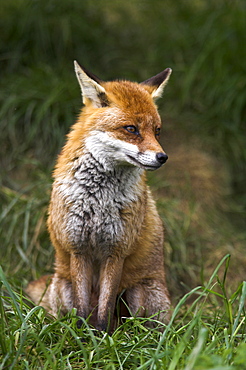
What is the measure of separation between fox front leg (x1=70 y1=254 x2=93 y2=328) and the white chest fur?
132mm

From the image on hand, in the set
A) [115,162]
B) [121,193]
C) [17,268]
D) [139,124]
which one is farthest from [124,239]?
[17,268]

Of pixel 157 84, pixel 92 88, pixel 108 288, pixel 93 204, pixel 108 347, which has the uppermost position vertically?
pixel 157 84

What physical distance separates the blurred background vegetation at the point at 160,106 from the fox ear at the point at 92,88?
252 cm

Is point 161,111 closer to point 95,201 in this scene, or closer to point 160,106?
point 160,106

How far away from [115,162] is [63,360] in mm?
1660

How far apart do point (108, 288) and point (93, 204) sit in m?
0.76

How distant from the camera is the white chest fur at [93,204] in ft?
13.9

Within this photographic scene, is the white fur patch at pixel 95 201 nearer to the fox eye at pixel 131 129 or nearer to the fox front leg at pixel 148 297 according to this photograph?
the fox eye at pixel 131 129

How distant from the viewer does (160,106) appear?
8180mm

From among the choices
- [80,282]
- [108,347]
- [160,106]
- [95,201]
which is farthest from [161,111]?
[108,347]

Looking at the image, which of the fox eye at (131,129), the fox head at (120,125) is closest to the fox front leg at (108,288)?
the fox head at (120,125)

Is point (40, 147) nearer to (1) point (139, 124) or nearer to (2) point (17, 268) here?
(2) point (17, 268)

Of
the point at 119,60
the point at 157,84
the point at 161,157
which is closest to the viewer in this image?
the point at 161,157

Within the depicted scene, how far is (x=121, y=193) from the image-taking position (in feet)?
14.2
